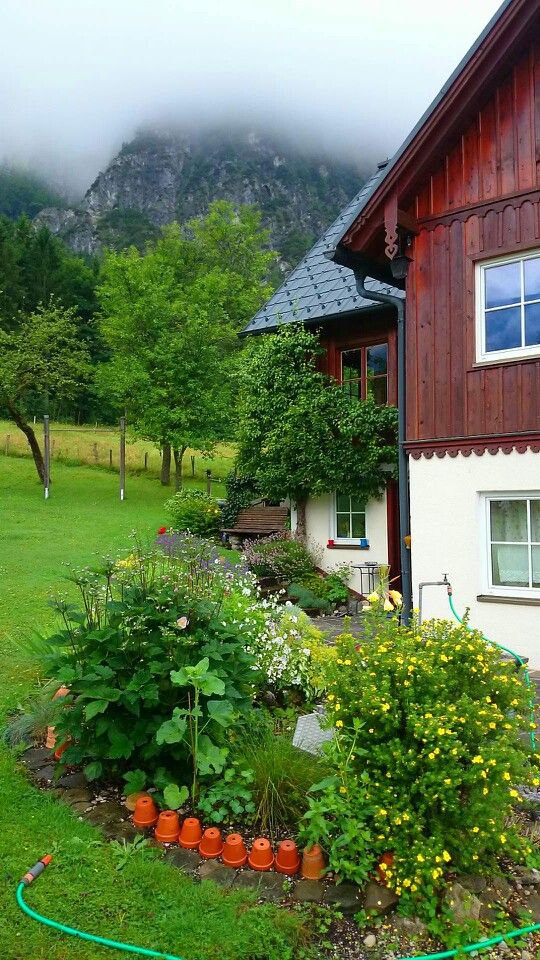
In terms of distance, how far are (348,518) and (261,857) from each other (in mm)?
9042

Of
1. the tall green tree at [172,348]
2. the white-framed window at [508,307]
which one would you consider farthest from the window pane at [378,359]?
the tall green tree at [172,348]

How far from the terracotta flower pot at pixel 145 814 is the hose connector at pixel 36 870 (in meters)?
0.49

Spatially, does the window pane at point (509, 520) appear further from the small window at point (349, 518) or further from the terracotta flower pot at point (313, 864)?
the terracotta flower pot at point (313, 864)

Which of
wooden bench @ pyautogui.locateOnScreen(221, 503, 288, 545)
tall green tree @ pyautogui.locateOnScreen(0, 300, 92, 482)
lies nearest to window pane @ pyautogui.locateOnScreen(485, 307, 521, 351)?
wooden bench @ pyautogui.locateOnScreen(221, 503, 288, 545)

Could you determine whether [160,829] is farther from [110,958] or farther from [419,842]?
[419,842]

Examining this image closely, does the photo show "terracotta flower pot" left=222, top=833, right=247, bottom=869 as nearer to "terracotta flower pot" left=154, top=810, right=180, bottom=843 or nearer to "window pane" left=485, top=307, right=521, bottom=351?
"terracotta flower pot" left=154, top=810, right=180, bottom=843

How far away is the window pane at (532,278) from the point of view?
704 cm

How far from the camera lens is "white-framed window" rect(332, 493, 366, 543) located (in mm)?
11812

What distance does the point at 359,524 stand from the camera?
38.9ft

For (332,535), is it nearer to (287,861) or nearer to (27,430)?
(287,861)

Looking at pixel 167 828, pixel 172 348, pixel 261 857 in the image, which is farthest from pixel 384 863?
pixel 172 348

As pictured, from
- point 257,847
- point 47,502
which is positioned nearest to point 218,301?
point 47,502

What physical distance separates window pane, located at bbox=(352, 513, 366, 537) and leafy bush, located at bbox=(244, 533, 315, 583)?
39.0 inches

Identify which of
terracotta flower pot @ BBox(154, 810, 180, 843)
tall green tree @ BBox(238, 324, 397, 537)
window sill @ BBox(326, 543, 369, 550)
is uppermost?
tall green tree @ BBox(238, 324, 397, 537)
